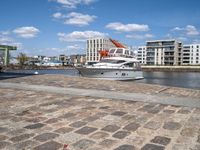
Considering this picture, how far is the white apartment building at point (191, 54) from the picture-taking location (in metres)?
136

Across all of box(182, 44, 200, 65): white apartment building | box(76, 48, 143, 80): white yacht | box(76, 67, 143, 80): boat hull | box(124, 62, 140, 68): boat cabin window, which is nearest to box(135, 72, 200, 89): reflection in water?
box(124, 62, 140, 68): boat cabin window

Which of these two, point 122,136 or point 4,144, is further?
point 122,136

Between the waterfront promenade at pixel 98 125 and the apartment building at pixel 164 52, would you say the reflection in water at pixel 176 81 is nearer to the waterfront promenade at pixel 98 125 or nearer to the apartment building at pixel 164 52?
the waterfront promenade at pixel 98 125

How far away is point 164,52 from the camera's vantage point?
132 m

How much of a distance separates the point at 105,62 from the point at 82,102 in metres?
27.9

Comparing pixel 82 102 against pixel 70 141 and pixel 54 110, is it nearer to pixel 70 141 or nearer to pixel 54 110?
pixel 54 110

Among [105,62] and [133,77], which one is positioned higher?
[105,62]

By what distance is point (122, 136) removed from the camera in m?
3.95

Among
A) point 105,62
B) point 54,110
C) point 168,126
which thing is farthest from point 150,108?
point 105,62

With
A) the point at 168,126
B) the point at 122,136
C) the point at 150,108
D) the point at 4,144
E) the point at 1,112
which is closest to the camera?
the point at 4,144

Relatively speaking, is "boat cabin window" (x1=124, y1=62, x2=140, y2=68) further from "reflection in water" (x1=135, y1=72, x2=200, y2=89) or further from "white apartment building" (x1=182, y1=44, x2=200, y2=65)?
"white apartment building" (x1=182, y1=44, x2=200, y2=65)

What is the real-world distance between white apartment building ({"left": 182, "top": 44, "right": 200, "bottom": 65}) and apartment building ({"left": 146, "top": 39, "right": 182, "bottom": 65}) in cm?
530

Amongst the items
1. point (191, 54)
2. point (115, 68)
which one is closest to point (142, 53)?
point (191, 54)

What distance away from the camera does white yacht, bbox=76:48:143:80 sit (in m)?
32.9
